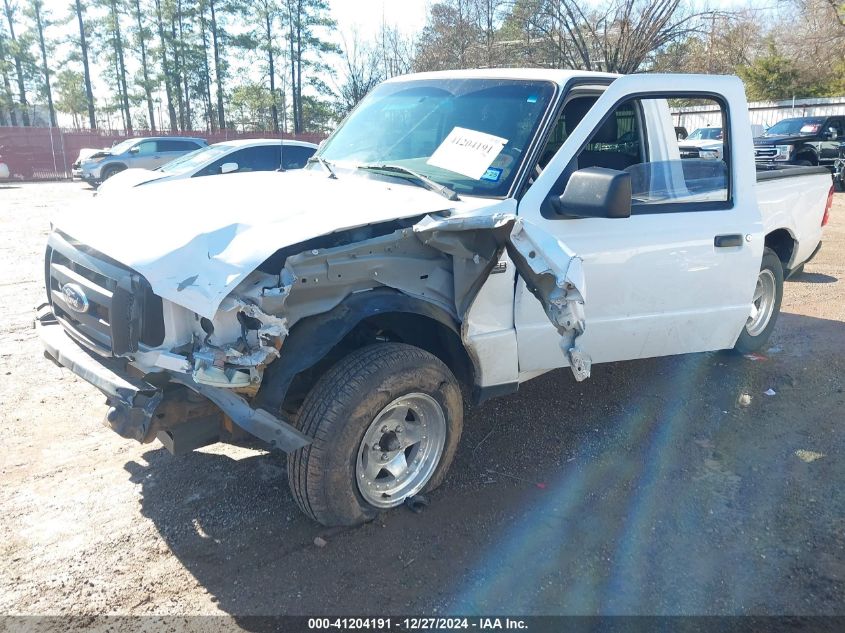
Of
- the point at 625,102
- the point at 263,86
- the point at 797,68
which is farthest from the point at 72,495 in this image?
the point at 263,86

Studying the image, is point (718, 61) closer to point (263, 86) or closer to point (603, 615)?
point (263, 86)

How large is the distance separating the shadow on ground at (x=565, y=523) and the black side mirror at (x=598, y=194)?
4.96ft

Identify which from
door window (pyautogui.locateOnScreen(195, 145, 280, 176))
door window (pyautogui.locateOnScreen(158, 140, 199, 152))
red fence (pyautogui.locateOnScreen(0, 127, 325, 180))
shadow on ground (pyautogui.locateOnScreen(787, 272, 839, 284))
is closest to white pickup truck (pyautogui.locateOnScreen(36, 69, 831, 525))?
shadow on ground (pyautogui.locateOnScreen(787, 272, 839, 284))

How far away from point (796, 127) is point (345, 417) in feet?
71.7

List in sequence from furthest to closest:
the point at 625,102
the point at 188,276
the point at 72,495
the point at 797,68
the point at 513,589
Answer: the point at 797,68 → the point at 625,102 → the point at 72,495 → the point at 513,589 → the point at 188,276

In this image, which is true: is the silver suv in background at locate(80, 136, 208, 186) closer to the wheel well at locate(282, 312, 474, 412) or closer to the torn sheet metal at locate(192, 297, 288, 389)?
the wheel well at locate(282, 312, 474, 412)

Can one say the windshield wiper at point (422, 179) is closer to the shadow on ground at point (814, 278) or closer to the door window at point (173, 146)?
the shadow on ground at point (814, 278)

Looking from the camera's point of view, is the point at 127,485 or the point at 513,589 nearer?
the point at 513,589

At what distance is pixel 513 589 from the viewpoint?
2953mm

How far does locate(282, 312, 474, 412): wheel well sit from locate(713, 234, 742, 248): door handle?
1.81 m

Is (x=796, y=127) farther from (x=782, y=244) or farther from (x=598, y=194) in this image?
(x=598, y=194)

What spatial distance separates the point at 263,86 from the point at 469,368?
45.3 meters

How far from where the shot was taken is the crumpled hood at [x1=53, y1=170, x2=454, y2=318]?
8.93 ft

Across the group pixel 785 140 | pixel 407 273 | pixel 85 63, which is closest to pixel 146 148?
pixel 785 140
